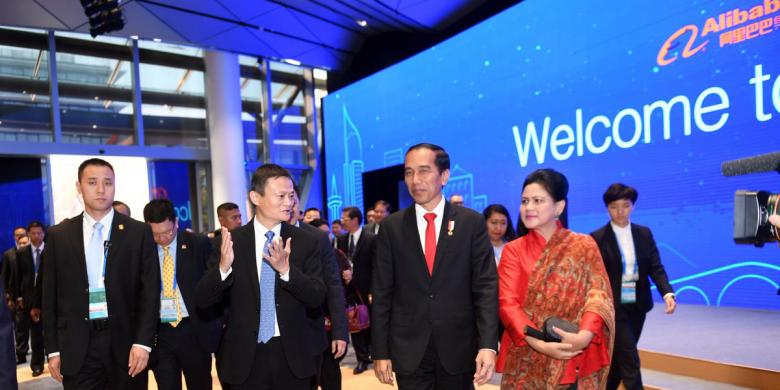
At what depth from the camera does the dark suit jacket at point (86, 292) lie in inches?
99.7

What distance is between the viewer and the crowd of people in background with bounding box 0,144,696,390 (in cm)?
217

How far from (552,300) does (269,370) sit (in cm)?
112

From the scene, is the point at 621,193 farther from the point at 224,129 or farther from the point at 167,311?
the point at 224,129

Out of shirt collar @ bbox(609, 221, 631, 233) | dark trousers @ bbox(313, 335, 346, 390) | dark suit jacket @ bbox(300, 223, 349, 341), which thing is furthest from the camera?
dark trousers @ bbox(313, 335, 346, 390)

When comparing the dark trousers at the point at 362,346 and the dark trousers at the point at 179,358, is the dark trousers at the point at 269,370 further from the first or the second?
the dark trousers at the point at 362,346

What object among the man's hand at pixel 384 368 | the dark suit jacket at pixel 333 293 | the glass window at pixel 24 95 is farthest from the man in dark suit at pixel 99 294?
the glass window at pixel 24 95

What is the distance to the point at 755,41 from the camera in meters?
5.21

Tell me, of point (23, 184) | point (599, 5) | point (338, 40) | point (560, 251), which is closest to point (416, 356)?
point (560, 251)

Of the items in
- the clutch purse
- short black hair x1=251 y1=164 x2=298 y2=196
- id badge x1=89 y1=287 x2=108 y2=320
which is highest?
short black hair x1=251 y1=164 x2=298 y2=196

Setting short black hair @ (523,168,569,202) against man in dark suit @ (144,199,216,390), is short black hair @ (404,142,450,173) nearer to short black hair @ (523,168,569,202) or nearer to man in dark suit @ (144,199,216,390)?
short black hair @ (523,168,569,202)

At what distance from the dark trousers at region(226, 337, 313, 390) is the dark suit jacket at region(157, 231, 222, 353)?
84 centimetres

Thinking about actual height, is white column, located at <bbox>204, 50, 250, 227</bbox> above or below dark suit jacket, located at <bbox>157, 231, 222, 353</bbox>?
above

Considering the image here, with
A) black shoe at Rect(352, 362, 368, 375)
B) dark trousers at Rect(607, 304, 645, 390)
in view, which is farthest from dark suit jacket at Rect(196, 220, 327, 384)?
black shoe at Rect(352, 362, 368, 375)

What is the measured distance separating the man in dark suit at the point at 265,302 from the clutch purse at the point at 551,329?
83 centimetres
